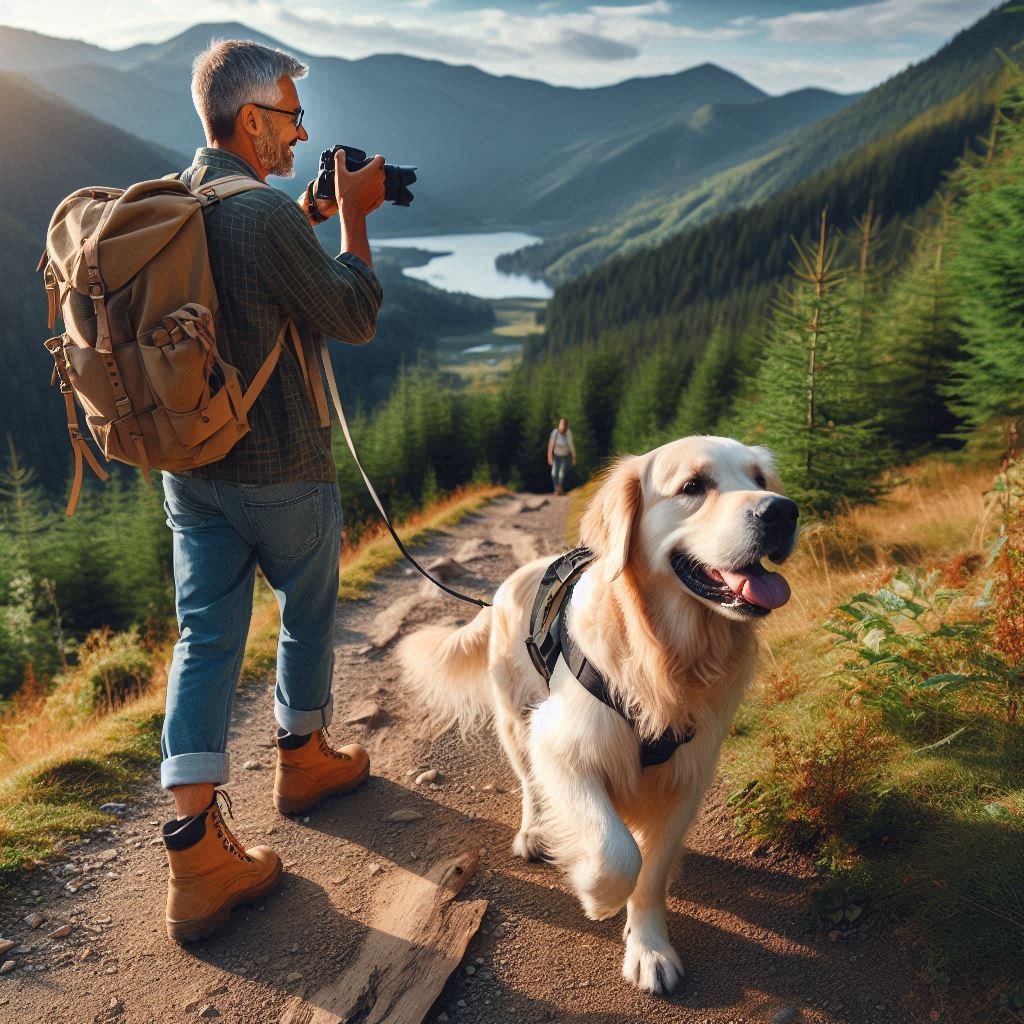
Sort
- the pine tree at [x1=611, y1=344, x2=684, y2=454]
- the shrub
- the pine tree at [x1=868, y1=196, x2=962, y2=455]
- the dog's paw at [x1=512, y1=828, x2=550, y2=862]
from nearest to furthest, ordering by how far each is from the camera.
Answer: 1. the shrub
2. the dog's paw at [x1=512, y1=828, x2=550, y2=862]
3. the pine tree at [x1=868, y1=196, x2=962, y2=455]
4. the pine tree at [x1=611, y1=344, x2=684, y2=454]

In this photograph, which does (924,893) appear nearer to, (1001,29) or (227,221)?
(227,221)

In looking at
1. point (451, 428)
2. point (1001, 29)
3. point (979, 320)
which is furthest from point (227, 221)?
point (1001, 29)

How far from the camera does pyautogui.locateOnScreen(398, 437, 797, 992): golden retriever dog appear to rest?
7.18 feet

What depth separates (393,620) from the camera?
6.38 m

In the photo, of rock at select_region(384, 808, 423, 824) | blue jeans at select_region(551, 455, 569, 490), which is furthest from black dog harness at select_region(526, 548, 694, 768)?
blue jeans at select_region(551, 455, 569, 490)

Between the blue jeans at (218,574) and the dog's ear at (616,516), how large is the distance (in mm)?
1061

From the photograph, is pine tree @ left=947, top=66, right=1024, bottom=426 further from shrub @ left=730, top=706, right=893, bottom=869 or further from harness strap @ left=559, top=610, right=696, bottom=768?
harness strap @ left=559, top=610, right=696, bottom=768

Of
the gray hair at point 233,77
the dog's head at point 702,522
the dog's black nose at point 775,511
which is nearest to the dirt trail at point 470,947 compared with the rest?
the dog's head at point 702,522

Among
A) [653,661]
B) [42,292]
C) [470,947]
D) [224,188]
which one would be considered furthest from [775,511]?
[42,292]

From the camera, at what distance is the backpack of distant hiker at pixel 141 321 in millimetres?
2170

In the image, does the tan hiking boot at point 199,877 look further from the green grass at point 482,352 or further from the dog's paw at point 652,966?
the green grass at point 482,352

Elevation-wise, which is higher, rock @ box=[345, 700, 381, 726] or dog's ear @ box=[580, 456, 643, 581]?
dog's ear @ box=[580, 456, 643, 581]

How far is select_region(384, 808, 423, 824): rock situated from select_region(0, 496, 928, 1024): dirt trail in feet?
0.15

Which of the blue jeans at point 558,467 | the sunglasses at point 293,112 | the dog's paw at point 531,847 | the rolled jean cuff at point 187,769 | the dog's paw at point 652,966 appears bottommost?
the blue jeans at point 558,467
